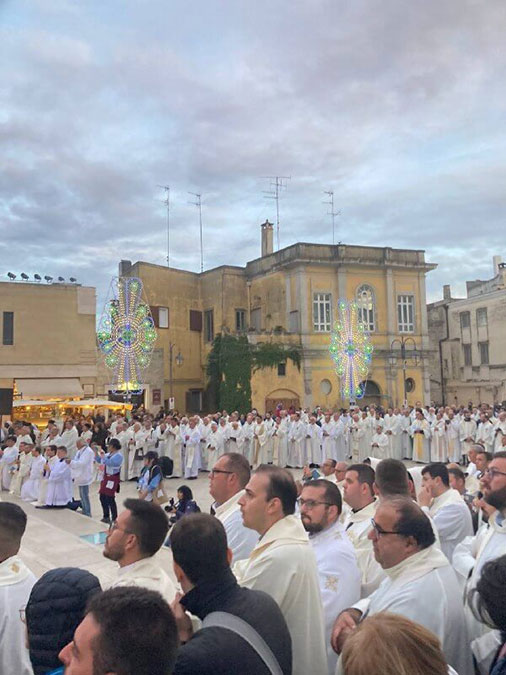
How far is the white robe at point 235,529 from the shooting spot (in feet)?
14.3

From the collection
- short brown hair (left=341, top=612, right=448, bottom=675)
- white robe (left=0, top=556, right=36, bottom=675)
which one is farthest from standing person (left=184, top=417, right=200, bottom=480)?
short brown hair (left=341, top=612, right=448, bottom=675)

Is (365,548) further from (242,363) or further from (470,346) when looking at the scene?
(470,346)

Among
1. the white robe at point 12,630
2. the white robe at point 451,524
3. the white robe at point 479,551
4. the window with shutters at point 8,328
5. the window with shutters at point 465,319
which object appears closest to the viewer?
the white robe at point 12,630

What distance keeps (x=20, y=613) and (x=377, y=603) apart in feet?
6.51

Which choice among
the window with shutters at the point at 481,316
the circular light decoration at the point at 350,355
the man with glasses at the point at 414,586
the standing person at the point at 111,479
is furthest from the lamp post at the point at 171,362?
the man with glasses at the point at 414,586

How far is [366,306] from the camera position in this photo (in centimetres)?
3472

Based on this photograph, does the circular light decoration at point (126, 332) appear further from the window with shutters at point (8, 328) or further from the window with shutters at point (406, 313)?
the window with shutters at point (406, 313)

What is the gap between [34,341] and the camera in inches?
1105

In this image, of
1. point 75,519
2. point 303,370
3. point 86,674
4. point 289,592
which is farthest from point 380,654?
point 303,370

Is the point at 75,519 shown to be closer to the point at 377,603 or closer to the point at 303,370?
the point at 377,603

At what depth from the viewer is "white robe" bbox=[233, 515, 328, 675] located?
2.90 m

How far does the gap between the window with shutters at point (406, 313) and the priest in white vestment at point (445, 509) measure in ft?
101

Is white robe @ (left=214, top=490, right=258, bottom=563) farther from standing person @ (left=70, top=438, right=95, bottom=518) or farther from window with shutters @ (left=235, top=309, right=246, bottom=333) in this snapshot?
window with shutters @ (left=235, top=309, right=246, bottom=333)

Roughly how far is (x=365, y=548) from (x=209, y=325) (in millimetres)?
34277
